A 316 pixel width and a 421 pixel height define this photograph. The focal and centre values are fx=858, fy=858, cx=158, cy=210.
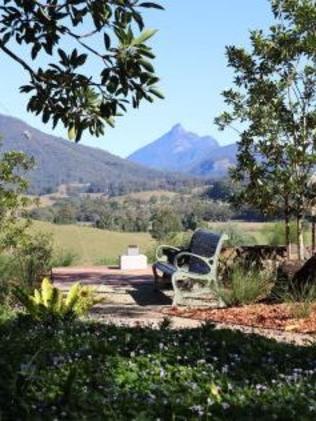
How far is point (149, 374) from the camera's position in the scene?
16.8 feet

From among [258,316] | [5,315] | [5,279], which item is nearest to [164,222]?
[5,279]

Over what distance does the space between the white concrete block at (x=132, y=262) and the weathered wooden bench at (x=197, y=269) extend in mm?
5018

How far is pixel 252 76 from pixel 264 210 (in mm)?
2078

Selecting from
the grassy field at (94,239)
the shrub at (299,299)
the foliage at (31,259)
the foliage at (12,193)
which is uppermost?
the foliage at (12,193)

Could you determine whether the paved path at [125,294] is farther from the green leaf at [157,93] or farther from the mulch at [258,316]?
the green leaf at [157,93]

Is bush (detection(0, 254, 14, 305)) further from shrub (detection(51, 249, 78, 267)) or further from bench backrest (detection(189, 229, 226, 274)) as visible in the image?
shrub (detection(51, 249, 78, 267))

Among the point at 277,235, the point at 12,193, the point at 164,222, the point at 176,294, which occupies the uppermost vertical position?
the point at 12,193

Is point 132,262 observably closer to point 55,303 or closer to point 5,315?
point 5,315

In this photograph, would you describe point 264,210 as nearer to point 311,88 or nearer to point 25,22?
point 311,88

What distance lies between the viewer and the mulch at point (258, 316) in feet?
29.2

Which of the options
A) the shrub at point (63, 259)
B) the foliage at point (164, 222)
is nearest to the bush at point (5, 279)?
the shrub at point (63, 259)

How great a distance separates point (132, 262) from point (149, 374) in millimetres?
13029

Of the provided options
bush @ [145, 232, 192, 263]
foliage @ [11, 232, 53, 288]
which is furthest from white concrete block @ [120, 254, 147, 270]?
foliage @ [11, 232, 53, 288]

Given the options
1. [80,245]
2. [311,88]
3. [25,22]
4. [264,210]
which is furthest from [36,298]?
[80,245]
